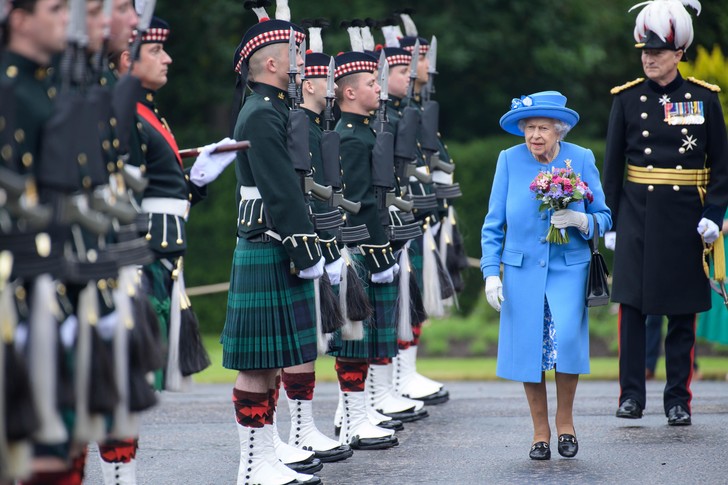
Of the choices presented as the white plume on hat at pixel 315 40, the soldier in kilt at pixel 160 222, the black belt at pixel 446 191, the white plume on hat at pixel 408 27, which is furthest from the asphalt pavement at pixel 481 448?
the white plume on hat at pixel 408 27

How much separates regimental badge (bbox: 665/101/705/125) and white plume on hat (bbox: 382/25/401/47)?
2407 mm

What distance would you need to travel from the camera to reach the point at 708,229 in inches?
308

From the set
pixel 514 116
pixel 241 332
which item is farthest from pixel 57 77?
pixel 514 116

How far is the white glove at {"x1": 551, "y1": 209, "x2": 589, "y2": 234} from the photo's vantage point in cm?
669

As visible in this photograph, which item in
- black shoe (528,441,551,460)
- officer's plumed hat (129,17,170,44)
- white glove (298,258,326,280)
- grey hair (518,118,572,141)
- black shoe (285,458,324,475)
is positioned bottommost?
black shoe (285,458,324,475)

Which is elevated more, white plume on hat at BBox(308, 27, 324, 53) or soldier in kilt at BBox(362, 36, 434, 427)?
white plume on hat at BBox(308, 27, 324, 53)

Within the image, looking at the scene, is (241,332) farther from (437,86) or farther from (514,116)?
(437,86)

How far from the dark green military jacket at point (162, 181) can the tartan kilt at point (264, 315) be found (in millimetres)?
801

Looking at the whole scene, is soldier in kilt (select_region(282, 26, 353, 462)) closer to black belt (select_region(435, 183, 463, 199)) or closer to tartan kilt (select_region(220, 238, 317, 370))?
tartan kilt (select_region(220, 238, 317, 370))

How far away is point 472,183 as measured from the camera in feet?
52.0

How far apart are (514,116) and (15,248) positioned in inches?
141

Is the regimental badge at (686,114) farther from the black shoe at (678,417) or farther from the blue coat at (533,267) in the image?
the black shoe at (678,417)

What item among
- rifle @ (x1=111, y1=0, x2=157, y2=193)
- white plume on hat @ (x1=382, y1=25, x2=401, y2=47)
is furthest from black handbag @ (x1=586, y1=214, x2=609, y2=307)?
white plume on hat @ (x1=382, y1=25, x2=401, y2=47)

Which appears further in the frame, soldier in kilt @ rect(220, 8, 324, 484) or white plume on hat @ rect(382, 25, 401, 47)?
white plume on hat @ rect(382, 25, 401, 47)
